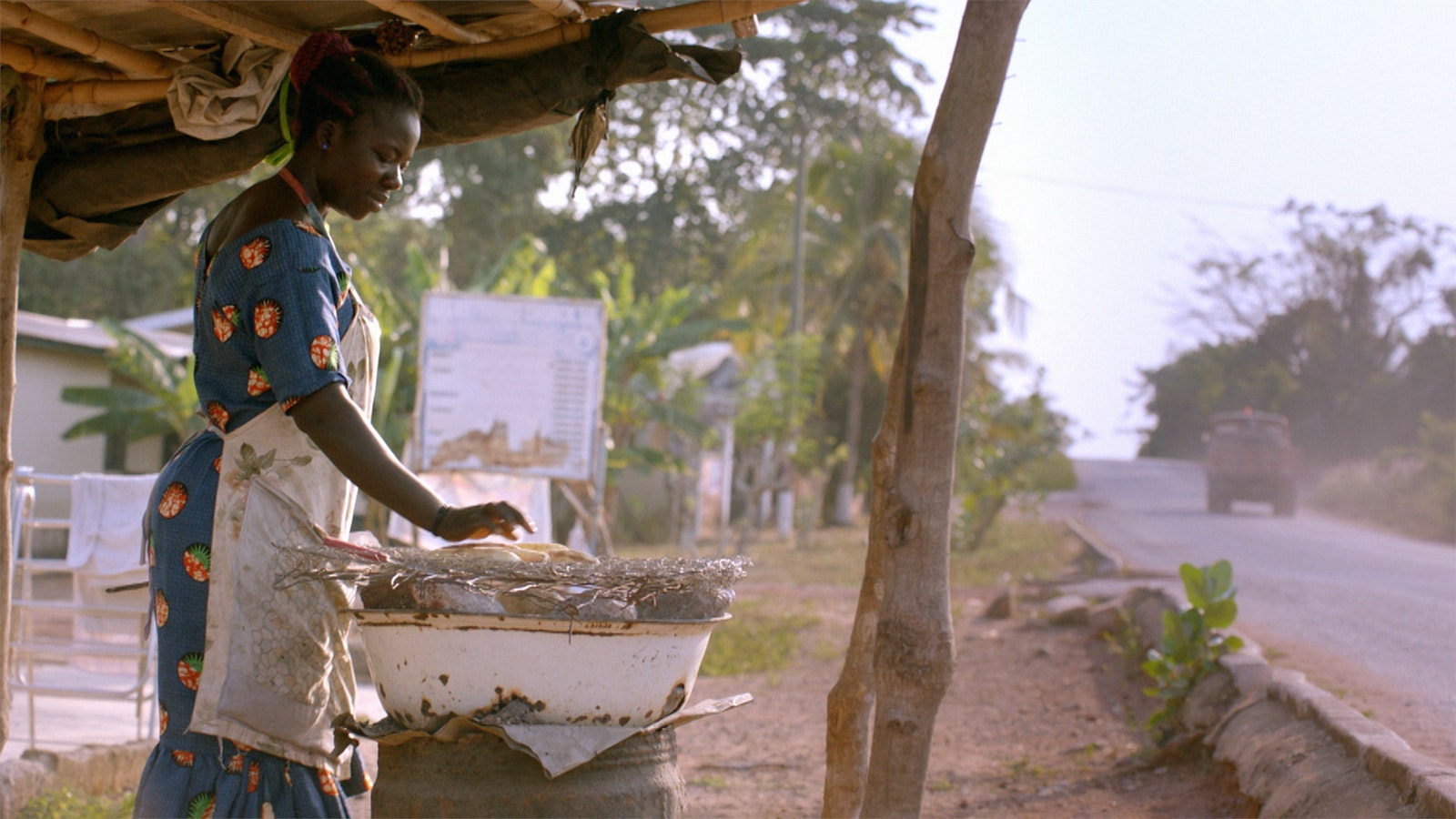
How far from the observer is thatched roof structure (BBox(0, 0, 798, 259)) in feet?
9.21

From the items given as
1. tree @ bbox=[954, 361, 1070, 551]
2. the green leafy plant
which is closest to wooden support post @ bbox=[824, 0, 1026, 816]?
the green leafy plant

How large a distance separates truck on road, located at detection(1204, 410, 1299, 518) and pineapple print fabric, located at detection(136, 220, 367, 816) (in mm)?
21464

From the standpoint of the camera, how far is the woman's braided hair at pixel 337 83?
2.18 m

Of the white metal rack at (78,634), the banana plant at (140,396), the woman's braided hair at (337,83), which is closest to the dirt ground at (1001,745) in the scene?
the white metal rack at (78,634)

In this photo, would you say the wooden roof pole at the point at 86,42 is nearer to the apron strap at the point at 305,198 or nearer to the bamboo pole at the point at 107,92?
the bamboo pole at the point at 107,92

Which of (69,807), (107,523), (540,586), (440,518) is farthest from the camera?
(107,523)

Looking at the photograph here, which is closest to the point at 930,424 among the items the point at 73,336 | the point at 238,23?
the point at 238,23

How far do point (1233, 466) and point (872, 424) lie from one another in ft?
31.5

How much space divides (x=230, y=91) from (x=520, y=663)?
1595 millimetres

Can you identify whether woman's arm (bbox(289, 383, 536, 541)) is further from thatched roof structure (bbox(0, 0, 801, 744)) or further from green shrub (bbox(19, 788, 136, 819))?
green shrub (bbox(19, 788, 136, 819))

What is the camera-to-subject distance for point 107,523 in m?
4.52

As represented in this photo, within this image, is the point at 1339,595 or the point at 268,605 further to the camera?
the point at 1339,595

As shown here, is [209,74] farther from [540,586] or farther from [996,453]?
[996,453]

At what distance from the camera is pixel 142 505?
14.9 ft
